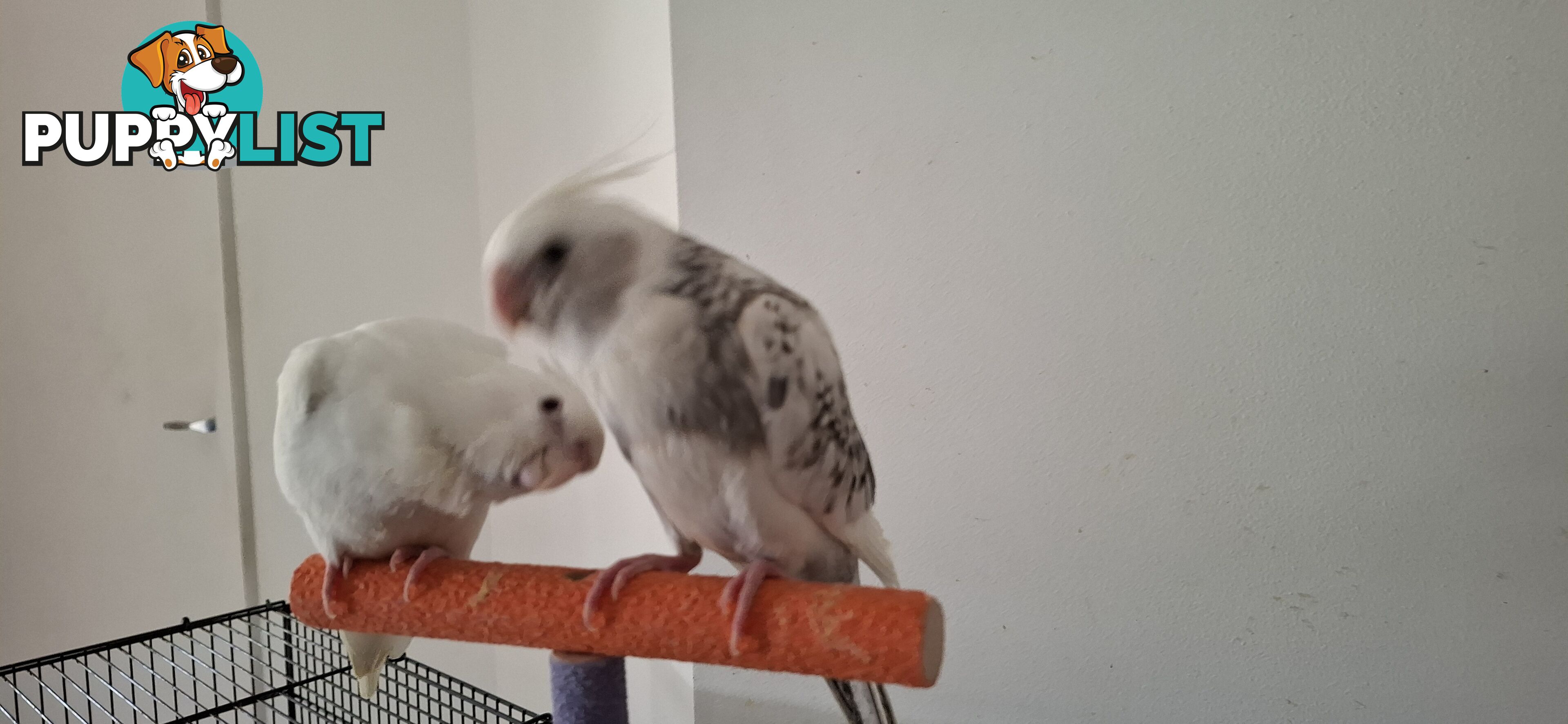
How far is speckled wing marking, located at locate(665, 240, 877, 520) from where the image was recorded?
0.56 metres

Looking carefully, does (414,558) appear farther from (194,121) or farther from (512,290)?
(194,121)

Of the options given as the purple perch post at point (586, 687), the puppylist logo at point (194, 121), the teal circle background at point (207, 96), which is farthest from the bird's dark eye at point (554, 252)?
the teal circle background at point (207, 96)

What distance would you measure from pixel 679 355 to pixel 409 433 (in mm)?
211

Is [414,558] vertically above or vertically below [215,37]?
below

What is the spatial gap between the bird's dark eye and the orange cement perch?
0.78 feet

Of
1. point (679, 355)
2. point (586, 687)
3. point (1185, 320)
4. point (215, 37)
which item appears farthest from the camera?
point (215, 37)

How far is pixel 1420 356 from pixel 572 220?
0.85 meters

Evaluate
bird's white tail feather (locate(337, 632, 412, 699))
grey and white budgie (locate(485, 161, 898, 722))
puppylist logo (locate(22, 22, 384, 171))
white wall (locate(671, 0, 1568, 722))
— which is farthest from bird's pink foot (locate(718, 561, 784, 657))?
puppylist logo (locate(22, 22, 384, 171))

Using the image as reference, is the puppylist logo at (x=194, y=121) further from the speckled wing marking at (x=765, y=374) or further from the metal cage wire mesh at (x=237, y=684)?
the speckled wing marking at (x=765, y=374)

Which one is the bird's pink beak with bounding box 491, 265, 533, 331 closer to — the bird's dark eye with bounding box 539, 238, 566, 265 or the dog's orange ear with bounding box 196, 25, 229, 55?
the bird's dark eye with bounding box 539, 238, 566, 265

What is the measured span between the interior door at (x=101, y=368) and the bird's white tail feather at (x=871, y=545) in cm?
138

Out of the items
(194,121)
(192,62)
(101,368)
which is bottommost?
(101,368)

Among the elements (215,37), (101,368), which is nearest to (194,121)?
(215,37)

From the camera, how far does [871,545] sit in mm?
695
